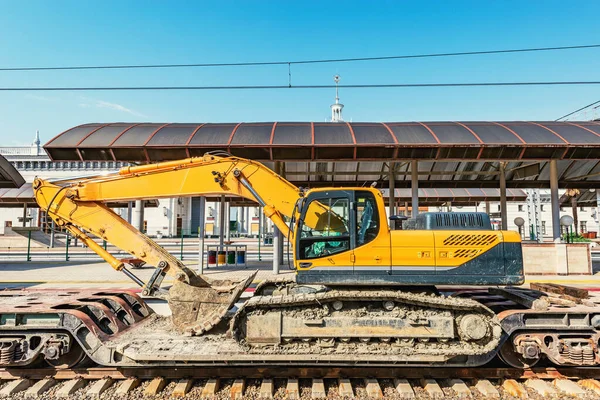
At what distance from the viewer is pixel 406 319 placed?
16.7 ft

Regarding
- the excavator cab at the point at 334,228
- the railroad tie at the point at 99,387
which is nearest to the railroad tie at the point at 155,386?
the railroad tie at the point at 99,387

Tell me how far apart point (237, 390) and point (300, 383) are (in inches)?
36.8

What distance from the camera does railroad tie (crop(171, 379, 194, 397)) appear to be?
4.88 meters

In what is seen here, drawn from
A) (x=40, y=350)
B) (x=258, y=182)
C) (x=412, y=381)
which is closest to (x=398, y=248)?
(x=412, y=381)

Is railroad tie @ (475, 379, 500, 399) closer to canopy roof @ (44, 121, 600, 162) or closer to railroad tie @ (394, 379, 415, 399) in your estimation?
railroad tie @ (394, 379, 415, 399)

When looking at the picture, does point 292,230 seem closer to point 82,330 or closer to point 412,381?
point 412,381

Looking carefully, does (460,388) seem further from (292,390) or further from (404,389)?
(292,390)

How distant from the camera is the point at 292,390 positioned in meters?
4.88

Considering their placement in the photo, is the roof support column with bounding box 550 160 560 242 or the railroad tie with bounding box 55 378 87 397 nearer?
the railroad tie with bounding box 55 378 87 397

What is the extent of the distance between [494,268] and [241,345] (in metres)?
3.94

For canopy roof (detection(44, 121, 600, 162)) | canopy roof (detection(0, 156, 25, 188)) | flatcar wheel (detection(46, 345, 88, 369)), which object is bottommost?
flatcar wheel (detection(46, 345, 88, 369))

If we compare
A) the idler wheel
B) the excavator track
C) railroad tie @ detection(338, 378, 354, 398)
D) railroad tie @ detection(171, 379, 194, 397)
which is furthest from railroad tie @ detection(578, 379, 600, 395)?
railroad tie @ detection(171, 379, 194, 397)

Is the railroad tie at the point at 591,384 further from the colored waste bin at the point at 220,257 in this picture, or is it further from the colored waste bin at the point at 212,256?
the colored waste bin at the point at 212,256

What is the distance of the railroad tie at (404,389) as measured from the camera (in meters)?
4.81
